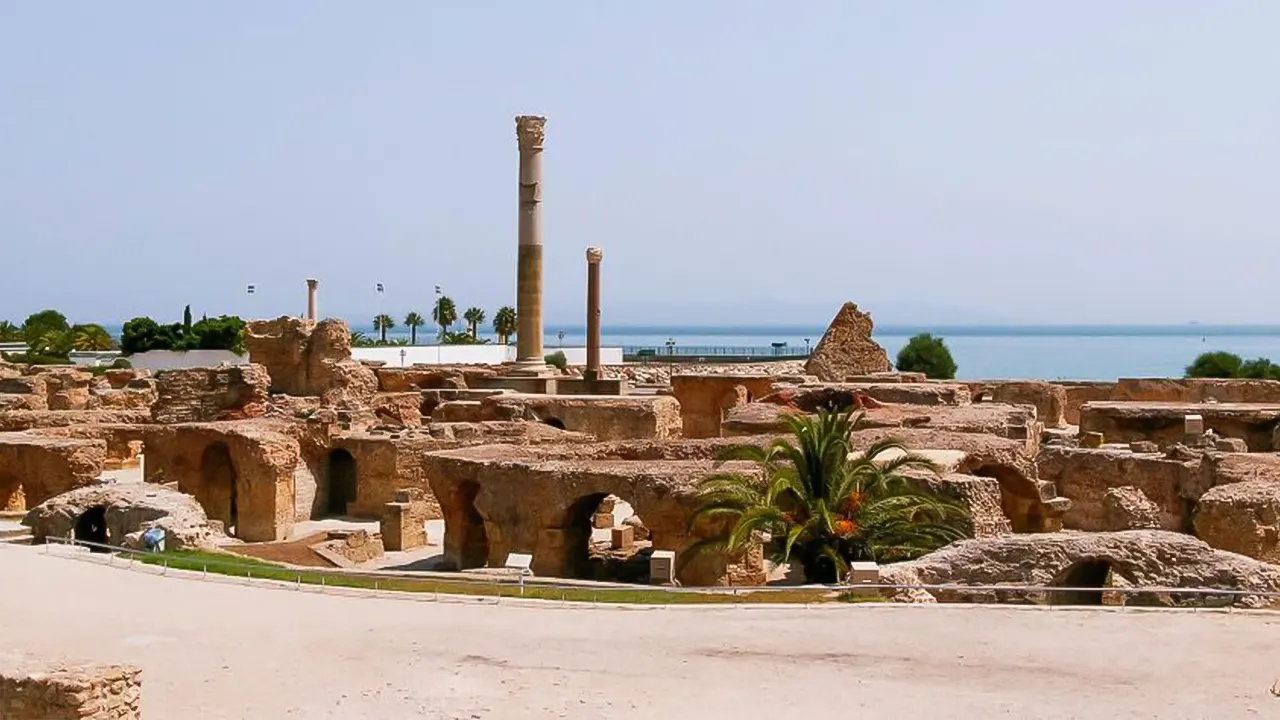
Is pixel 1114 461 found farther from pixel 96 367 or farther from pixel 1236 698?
pixel 96 367

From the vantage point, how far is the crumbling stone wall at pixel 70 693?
445 inches

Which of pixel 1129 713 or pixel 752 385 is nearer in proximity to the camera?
pixel 1129 713

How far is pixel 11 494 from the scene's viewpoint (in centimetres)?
3095

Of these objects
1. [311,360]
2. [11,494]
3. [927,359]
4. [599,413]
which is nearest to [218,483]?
[11,494]

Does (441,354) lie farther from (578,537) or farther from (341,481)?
(578,537)

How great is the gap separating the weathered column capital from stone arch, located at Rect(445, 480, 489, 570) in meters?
23.0

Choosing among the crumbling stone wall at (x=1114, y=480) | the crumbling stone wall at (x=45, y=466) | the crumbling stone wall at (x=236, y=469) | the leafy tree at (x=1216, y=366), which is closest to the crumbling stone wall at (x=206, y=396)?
the crumbling stone wall at (x=236, y=469)

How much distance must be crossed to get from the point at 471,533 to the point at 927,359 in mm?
44801

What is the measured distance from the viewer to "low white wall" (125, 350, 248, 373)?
242 feet

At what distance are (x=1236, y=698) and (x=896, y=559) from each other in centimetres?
741

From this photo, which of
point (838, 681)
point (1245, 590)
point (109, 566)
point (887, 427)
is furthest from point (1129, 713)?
point (887, 427)

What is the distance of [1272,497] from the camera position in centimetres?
2011

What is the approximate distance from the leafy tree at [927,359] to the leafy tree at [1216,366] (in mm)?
10268

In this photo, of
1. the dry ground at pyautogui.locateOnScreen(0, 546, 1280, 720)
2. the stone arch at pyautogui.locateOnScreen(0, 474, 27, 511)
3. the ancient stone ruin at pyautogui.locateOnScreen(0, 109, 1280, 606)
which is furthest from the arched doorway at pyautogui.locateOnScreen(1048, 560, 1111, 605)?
the stone arch at pyautogui.locateOnScreen(0, 474, 27, 511)
